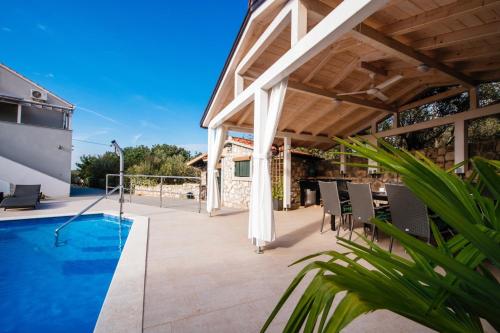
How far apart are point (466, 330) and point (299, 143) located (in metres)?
9.70

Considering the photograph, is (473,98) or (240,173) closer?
(473,98)

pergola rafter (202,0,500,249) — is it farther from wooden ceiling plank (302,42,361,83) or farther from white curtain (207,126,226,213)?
white curtain (207,126,226,213)

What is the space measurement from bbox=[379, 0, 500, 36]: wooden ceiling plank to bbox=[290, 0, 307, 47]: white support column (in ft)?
4.97

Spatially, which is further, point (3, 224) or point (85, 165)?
point (85, 165)

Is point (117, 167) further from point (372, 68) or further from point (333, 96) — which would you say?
point (372, 68)

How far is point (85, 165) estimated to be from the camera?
816 inches

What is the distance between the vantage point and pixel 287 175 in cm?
819

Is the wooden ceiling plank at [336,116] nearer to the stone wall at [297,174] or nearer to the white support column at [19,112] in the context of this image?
the stone wall at [297,174]

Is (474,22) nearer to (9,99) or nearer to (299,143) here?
(299,143)

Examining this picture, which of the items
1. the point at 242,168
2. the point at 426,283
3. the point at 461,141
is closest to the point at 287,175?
the point at 242,168

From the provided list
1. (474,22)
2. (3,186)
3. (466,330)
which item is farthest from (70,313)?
(3,186)

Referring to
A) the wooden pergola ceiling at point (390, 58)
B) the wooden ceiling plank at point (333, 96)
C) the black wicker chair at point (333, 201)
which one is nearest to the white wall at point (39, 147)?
the wooden pergola ceiling at point (390, 58)

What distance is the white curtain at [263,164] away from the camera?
3.57 meters

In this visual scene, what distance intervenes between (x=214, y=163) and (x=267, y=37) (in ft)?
11.5
